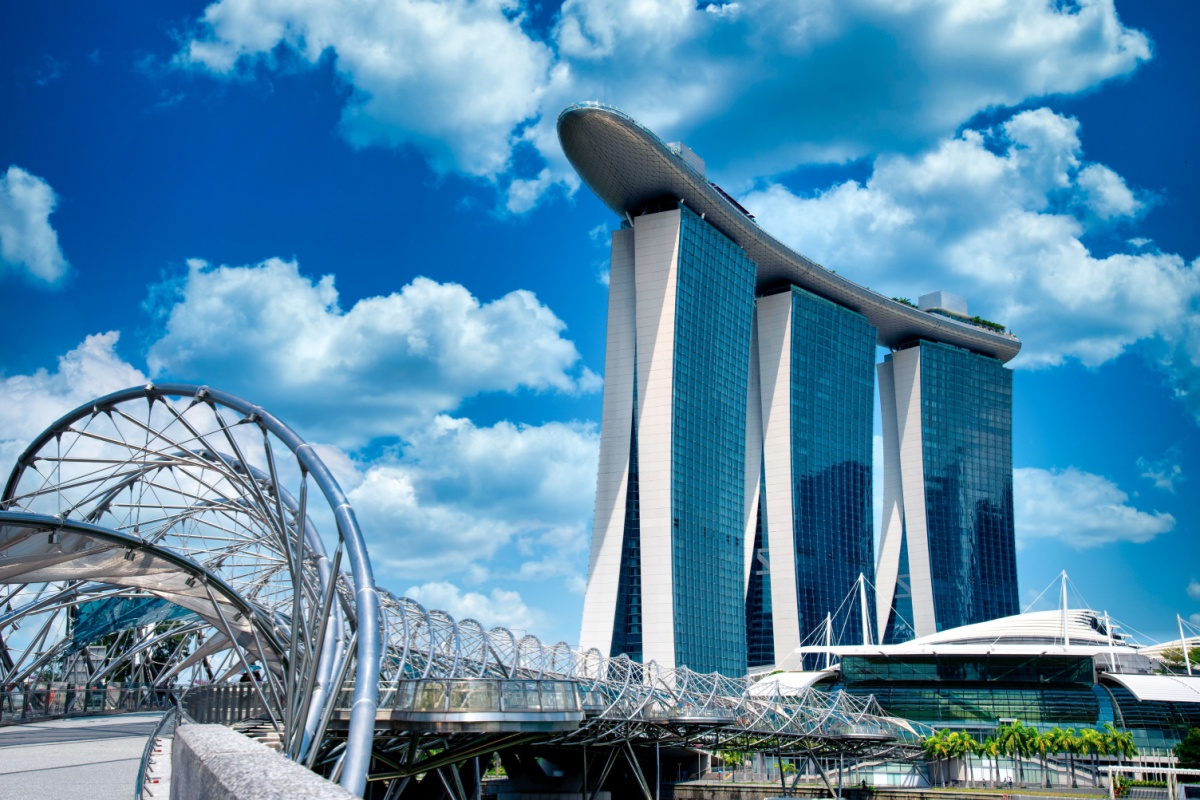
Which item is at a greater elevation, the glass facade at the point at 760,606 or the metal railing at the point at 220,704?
the glass facade at the point at 760,606

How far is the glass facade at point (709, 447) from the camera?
113 m

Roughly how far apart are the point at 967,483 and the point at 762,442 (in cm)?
4638

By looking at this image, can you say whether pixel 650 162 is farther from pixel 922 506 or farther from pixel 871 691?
pixel 922 506

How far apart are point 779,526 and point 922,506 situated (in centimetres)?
3733

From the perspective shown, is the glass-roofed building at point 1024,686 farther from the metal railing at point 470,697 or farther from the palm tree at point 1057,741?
the metal railing at point 470,697

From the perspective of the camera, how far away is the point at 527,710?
1598 inches

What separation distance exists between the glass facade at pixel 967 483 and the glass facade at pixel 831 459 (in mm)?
14151

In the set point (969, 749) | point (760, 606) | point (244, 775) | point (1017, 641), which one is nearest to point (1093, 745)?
point (969, 749)

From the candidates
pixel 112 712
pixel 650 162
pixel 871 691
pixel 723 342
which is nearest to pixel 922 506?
pixel 723 342

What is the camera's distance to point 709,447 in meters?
121

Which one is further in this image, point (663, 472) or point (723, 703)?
point (663, 472)

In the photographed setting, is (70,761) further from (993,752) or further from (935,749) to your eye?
(993,752)

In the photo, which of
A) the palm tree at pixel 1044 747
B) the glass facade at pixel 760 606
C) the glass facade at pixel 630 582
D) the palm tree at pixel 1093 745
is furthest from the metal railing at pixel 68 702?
the glass facade at pixel 760 606

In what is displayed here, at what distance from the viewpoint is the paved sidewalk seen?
67.6 ft
